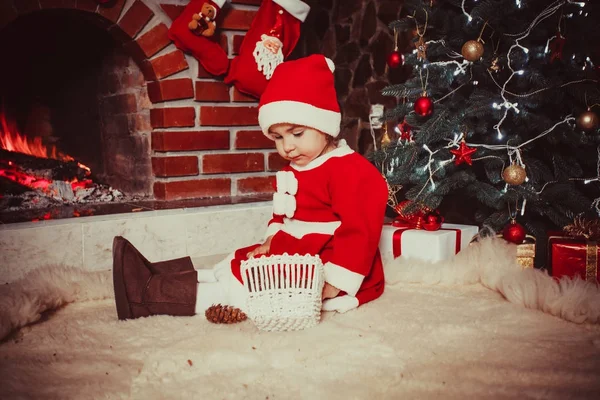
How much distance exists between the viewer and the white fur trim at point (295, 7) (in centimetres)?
199

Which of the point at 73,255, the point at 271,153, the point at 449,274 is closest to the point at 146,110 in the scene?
the point at 271,153

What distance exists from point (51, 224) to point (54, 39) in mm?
1078

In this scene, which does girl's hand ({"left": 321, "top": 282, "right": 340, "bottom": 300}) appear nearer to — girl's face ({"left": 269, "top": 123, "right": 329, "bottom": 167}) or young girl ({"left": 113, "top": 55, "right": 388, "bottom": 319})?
young girl ({"left": 113, "top": 55, "right": 388, "bottom": 319})

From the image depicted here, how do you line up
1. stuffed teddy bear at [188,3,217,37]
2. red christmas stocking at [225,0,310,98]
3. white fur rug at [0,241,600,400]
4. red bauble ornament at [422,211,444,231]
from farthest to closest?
red christmas stocking at [225,0,310,98] < stuffed teddy bear at [188,3,217,37] < red bauble ornament at [422,211,444,231] < white fur rug at [0,241,600,400]

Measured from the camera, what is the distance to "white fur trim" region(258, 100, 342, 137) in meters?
1.20

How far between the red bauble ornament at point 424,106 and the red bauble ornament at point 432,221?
0.36 meters

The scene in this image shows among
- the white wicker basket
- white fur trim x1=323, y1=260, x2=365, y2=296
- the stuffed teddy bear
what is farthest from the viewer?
the stuffed teddy bear

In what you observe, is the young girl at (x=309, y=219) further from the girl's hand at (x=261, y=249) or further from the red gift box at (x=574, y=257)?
the red gift box at (x=574, y=257)

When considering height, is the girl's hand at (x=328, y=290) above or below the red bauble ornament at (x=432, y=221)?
below

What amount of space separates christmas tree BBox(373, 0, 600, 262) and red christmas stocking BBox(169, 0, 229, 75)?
73cm

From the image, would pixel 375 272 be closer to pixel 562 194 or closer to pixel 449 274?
pixel 449 274

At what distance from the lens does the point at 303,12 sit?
2.06 m

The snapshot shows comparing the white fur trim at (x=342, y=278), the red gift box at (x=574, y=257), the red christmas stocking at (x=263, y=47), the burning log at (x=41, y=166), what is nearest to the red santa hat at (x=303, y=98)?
the white fur trim at (x=342, y=278)

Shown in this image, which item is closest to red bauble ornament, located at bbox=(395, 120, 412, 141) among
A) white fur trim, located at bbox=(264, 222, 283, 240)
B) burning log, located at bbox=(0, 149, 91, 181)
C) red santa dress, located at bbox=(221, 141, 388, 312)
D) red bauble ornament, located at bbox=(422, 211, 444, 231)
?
red bauble ornament, located at bbox=(422, 211, 444, 231)
